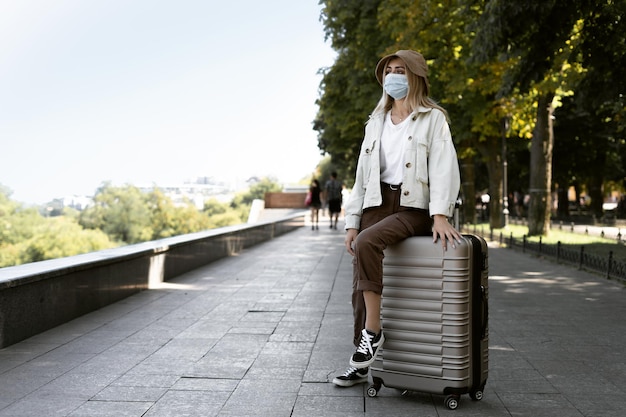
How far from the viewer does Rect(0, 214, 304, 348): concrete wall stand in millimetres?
6168

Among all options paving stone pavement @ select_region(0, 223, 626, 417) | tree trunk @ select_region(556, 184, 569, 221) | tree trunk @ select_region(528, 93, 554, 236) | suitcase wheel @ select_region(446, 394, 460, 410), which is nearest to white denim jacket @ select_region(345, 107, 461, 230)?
suitcase wheel @ select_region(446, 394, 460, 410)

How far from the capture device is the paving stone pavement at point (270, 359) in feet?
14.2

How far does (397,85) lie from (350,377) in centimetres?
191

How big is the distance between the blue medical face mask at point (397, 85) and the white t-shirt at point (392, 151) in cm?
18

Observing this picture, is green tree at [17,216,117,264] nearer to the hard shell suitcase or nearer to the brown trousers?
the brown trousers

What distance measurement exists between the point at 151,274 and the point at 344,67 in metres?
18.7

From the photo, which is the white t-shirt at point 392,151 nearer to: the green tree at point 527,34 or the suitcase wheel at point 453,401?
the suitcase wheel at point 453,401

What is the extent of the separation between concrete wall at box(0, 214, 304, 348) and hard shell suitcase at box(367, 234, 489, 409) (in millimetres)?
3385

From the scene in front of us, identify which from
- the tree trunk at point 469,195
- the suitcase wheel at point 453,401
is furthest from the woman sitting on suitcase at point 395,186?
the tree trunk at point 469,195

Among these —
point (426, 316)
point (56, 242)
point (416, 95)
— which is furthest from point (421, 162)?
point (56, 242)

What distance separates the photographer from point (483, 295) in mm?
4285

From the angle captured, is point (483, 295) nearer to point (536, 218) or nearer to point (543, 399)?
point (543, 399)

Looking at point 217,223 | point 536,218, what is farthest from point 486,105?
point 217,223

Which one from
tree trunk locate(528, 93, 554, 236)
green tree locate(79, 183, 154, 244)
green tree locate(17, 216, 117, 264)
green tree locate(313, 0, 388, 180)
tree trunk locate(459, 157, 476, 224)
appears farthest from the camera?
green tree locate(79, 183, 154, 244)
